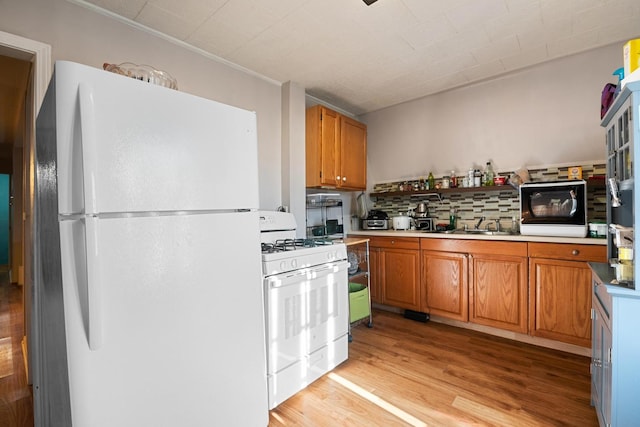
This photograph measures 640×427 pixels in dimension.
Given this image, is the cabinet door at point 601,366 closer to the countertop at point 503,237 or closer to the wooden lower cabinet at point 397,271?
the countertop at point 503,237

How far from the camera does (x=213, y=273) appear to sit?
1273 mm

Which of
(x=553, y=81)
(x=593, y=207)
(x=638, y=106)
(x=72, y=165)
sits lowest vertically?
(x=593, y=207)

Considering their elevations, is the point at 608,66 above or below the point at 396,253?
above

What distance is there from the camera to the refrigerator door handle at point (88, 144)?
94cm

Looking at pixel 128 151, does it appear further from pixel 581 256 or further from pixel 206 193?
pixel 581 256

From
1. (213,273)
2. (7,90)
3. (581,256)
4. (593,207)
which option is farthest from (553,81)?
(7,90)

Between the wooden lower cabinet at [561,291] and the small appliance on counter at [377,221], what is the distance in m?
1.54

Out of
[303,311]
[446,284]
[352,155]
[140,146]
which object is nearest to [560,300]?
[446,284]

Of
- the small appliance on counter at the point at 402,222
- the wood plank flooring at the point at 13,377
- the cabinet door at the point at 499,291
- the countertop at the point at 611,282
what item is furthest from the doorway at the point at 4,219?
the countertop at the point at 611,282

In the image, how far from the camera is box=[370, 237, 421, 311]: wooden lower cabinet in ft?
10.1

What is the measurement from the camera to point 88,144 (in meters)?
0.95

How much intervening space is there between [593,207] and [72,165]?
3519 mm

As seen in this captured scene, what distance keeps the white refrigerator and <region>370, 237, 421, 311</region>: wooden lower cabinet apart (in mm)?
2049

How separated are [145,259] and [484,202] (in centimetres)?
315
